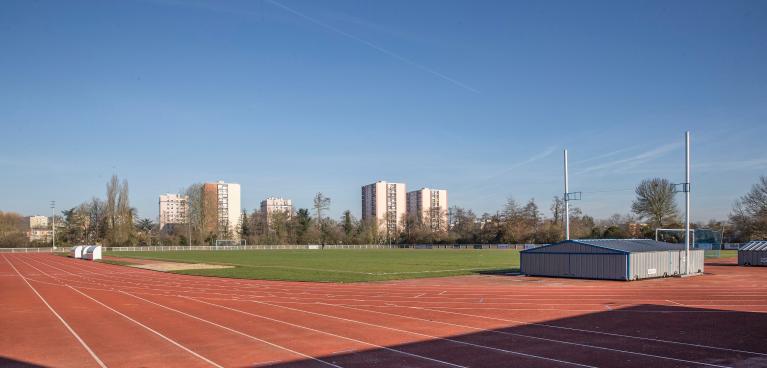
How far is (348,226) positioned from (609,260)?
108308mm

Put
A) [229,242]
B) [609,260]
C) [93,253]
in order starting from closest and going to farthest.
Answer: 1. [609,260]
2. [93,253]
3. [229,242]

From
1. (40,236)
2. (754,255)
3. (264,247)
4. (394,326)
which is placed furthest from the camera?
(40,236)

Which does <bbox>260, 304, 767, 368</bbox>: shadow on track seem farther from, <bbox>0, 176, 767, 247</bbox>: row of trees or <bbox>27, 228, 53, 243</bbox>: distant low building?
<bbox>27, 228, 53, 243</bbox>: distant low building

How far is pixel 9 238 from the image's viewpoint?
364ft

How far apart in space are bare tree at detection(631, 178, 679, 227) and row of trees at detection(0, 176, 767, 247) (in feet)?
0.05

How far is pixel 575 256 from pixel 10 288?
34.8 metres

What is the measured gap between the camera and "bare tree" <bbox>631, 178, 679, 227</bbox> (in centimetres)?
9031

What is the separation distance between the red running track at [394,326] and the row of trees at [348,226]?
62058 millimetres

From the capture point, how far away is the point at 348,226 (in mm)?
141375

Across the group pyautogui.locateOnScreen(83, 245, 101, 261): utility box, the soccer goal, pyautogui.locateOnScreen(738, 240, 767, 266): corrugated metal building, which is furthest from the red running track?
the soccer goal

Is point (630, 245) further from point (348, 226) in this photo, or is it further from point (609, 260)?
point (348, 226)

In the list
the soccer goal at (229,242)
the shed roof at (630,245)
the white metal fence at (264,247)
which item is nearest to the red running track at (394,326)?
the shed roof at (630,245)

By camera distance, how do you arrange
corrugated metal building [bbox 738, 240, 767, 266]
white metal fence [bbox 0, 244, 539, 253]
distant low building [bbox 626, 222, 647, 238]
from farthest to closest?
1. white metal fence [bbox 0, 244, 539, 253]
2. distant low building [bbox 626, 222, 647, 238]
3. corrugated metal building [bbox 738, 240, 767, 266]

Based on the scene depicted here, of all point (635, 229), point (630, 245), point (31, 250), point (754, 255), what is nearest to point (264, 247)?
point (31, 250)
